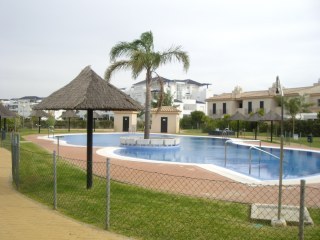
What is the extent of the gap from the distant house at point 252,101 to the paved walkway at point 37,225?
36.1 m

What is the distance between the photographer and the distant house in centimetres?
4191

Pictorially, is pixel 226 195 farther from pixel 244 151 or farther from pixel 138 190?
pixel 244 151

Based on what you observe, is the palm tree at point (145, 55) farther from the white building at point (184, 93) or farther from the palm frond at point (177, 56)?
the white building at point (184, 93)

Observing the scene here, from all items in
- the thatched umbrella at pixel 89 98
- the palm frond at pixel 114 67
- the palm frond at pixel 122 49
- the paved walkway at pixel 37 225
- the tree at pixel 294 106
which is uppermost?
the palm frond at pixel 122 49

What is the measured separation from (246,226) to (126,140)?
55.9 feet

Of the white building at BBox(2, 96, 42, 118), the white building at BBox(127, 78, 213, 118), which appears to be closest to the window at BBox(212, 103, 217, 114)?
the white building at BBox(127, 78, 213, 118)

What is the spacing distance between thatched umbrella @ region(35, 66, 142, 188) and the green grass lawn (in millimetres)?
994

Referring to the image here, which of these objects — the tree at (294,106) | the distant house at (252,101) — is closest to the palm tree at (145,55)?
the tree at (294,106)

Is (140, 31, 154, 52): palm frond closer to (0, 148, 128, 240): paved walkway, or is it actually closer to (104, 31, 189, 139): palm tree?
(104, 31, 189, 139): palm tree

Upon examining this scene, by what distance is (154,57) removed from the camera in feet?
67.7

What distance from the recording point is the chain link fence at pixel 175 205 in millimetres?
5418

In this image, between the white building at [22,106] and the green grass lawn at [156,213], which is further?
the white building at [22,106]

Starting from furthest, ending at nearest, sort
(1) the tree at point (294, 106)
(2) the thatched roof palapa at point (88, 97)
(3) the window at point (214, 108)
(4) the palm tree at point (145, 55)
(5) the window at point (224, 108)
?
(3) the window at point (214, 108), (5) the window at point (224, 108), (1) the tree at point (294, 106), (4) the palm tree at point (145, 55), (2) the thatched roof palapa at point (88, 97)

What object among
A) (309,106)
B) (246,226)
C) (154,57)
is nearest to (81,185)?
(246,226)
